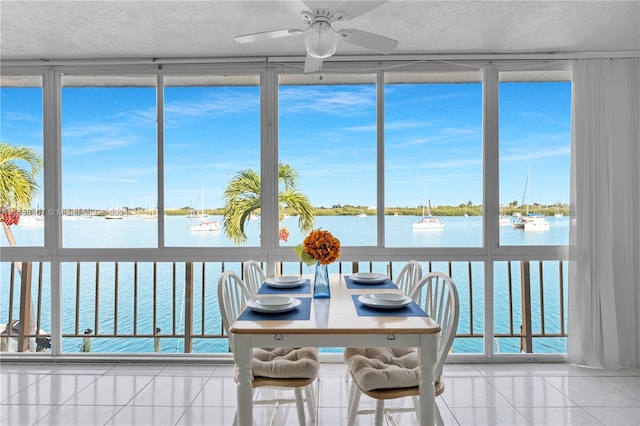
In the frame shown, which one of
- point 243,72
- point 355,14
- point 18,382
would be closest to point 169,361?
point 18,382

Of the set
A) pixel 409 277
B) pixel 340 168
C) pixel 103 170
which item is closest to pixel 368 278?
pixel 409 277

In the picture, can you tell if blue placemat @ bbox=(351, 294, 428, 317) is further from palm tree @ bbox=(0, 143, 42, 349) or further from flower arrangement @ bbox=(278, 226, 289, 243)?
palm tree @ bbox=(0, 143, 42, 349)

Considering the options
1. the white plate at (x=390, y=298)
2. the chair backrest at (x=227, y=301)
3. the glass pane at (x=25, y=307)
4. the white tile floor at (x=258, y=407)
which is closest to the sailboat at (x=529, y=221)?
the white tile floor at (x=258, y=407)

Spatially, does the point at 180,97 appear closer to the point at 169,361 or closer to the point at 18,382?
the point at 169,361

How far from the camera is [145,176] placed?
11.4 feet

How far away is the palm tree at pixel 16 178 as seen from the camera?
3354 mm

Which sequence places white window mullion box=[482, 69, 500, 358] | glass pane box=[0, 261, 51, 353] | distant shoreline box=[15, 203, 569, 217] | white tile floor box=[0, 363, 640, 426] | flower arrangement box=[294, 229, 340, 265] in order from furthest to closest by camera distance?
1. glass pane box=[0, 261, 51, 353]
2. distant shoreline box=[15, 203, 569, 217]
3. white window mullion box=[482, 69, 500, 358]
4. white tile floor box=[0, 363, 640, 426]
5. flower arrangement box=[294, 229, 340, 265]

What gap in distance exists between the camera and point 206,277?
383cm

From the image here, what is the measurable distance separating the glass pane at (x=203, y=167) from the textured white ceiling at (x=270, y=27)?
1.10 feet

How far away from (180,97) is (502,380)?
362cm

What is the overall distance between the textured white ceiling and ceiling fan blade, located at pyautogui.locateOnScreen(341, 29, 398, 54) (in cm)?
39

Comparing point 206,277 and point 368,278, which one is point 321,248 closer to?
point 368,278

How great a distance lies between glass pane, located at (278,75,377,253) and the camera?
10.7 ft

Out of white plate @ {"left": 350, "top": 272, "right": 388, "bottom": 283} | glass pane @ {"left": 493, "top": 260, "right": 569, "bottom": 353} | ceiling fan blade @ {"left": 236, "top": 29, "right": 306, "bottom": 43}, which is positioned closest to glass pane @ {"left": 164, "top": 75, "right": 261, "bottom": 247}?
white plate @ {"left": 350, "top": 272, "right": 388, "bottom": 283}
